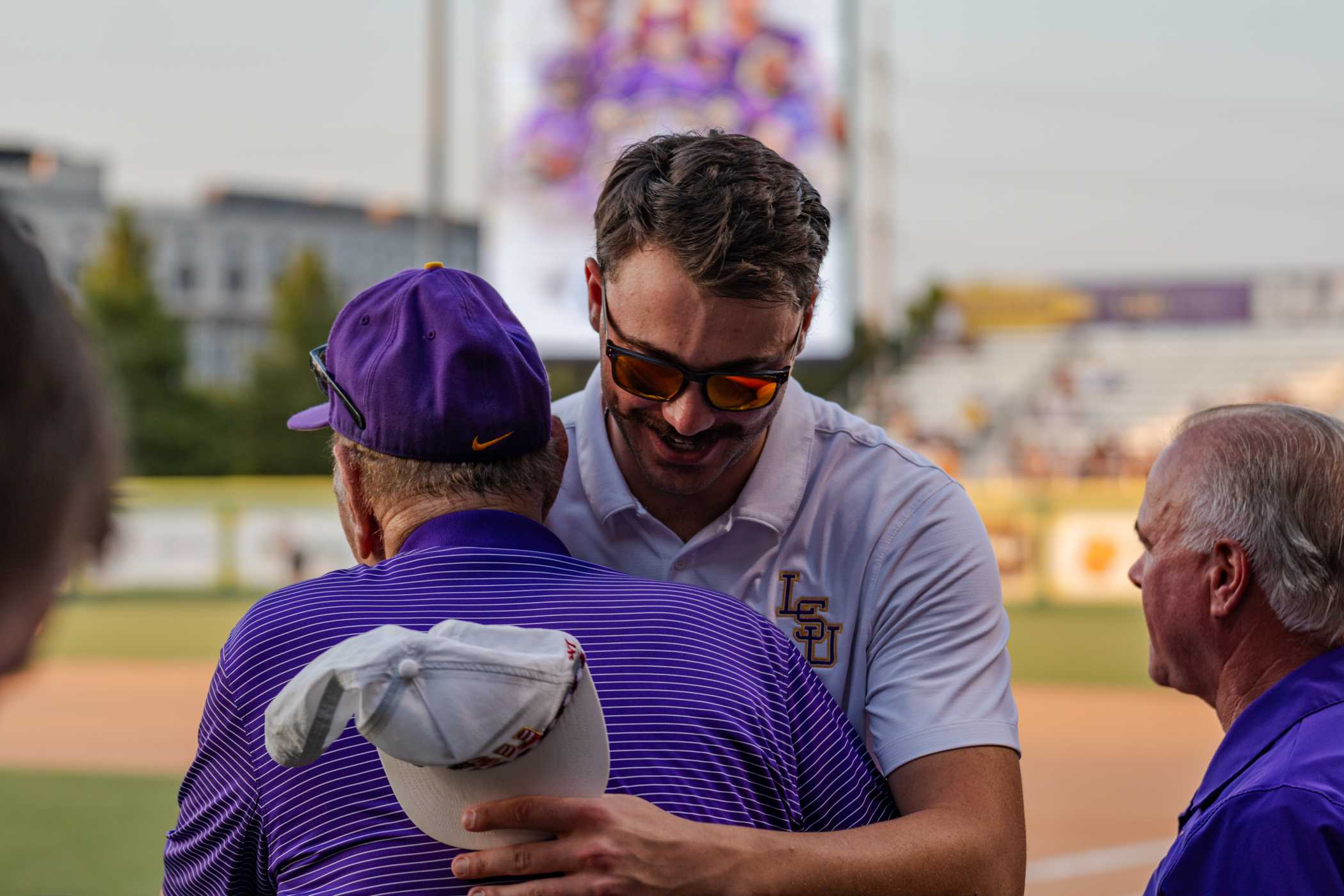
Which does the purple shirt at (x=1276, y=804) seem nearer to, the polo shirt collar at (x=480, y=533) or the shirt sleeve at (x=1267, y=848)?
the shirt sleeve at (x=1267, y=848)

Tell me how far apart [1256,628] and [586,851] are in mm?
1158

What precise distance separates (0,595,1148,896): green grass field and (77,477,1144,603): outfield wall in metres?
0.40

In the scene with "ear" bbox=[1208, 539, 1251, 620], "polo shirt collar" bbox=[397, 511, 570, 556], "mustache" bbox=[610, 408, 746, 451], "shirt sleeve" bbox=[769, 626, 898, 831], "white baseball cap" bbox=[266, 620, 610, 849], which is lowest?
"shirt sleeve" bbox=[769, 626, 898, 831]

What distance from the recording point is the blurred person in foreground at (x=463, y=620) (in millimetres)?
1524

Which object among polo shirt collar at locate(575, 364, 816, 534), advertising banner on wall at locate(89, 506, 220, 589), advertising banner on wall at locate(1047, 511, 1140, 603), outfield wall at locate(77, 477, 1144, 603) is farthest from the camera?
advertising banner on wall at locate(89, 506, 220, 589)

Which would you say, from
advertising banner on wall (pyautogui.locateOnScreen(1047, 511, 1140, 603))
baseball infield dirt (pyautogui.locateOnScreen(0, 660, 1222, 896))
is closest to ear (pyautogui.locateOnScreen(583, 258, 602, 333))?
baseball infield dirt (pyautogui.locateOnScreen(0, 660, 1222, 896))

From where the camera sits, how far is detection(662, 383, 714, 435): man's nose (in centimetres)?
204

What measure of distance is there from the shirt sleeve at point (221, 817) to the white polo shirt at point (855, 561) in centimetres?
75

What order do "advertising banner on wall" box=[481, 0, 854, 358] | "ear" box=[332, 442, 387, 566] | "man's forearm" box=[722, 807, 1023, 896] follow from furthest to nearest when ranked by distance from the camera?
1. "advertising banner on wall" box=[481, 0, 854, 358]
2. "ear" box=[332, 442, 387, 566]
3. "man's forearm" box=[722, 807, 1023, 896]

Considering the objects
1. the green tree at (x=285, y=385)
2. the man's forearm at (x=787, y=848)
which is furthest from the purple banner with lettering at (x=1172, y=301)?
the man's forearm at (x=787, y=848)

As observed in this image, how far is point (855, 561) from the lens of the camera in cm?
209

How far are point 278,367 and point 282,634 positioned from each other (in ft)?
132

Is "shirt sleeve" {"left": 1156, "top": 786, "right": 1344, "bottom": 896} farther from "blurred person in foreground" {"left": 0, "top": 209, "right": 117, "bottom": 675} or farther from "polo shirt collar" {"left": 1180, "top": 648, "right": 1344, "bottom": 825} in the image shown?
"blurred person in foreground" {"left": 0, "top": 209, "right": 117, "bottom": 675}

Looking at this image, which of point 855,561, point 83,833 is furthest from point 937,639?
point 83,833
